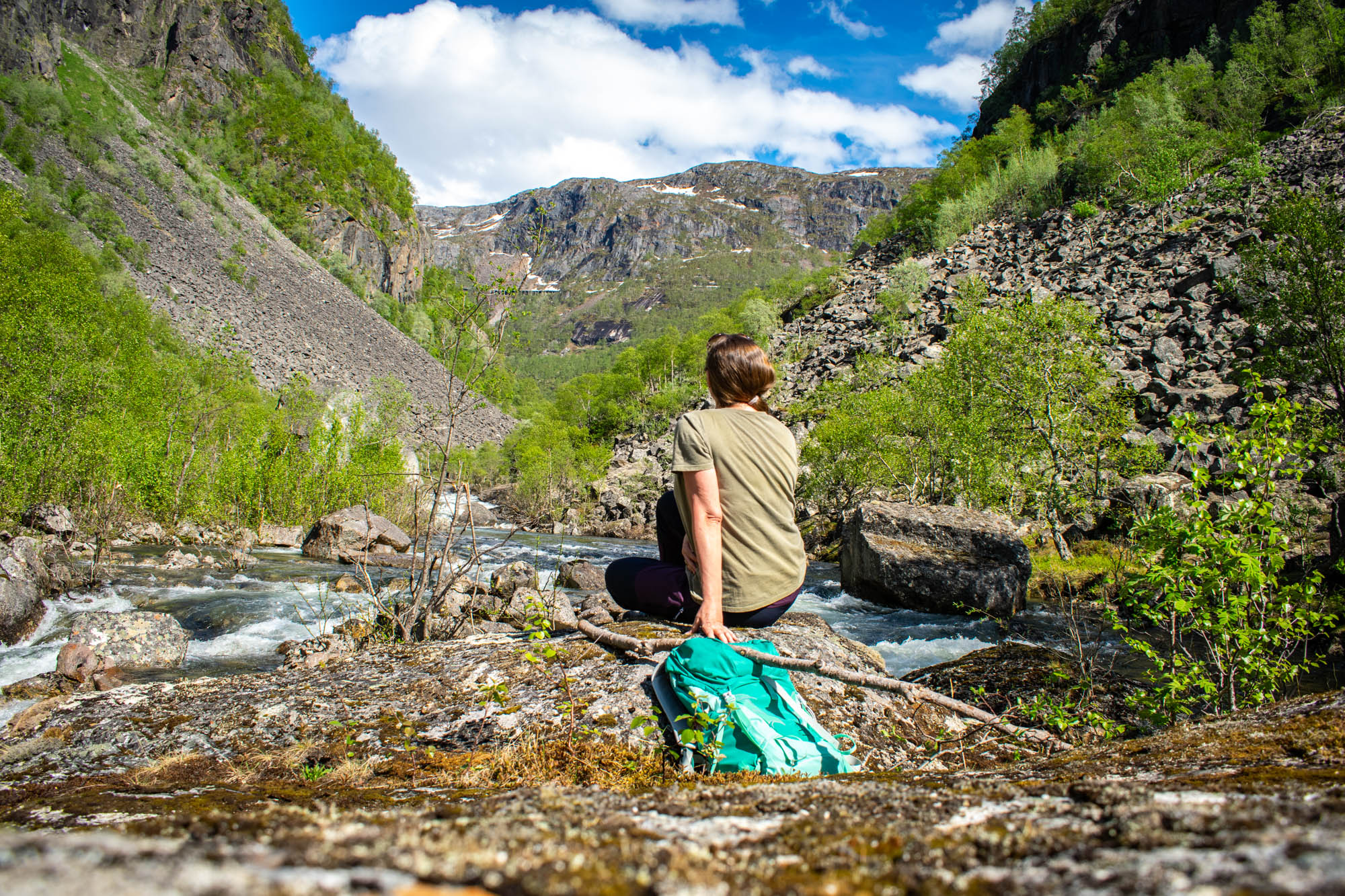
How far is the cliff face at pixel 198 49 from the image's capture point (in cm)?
4172

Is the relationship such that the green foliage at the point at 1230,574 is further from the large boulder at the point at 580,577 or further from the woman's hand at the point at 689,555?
the large boulder at the point at 580,577

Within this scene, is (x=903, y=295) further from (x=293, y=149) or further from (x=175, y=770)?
(x=293, y=149)

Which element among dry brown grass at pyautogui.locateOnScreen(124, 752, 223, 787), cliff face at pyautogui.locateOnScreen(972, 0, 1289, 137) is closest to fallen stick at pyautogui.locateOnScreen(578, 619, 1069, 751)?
dry brown grass at pyautogui.locateOnScreen(124, 752, 223, 787)

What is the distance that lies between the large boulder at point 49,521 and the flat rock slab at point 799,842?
17.1 meters

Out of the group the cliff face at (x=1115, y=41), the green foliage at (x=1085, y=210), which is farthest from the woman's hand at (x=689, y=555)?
the cliff face at (x=1115, y=41)

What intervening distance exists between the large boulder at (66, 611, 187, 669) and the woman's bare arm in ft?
26.2

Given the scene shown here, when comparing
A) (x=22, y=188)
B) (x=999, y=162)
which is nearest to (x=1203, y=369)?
(x=999, y=162)

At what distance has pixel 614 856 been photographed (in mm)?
865

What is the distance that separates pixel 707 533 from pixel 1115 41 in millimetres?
82933

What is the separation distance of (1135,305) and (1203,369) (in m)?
6.82

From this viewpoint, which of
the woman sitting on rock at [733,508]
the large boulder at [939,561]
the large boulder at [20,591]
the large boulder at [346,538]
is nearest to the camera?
the woman sitting on rock at [733,508]

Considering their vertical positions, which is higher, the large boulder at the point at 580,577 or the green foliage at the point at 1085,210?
the green foliage at the point at 1085,210

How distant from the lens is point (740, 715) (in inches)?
101

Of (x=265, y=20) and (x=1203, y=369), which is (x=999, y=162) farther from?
(x=265, y=20)
